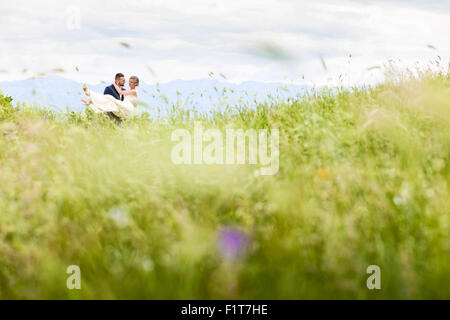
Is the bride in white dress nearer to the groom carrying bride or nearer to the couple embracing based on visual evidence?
the couple embracing

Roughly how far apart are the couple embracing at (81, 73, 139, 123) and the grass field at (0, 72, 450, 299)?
13.9 feet

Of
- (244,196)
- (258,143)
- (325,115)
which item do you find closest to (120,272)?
(244,196)

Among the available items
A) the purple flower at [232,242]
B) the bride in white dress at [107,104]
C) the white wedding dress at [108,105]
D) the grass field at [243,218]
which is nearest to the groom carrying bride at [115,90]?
the bride in white dress at [107,104]

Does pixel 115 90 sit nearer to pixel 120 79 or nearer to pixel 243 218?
pixel 120 79

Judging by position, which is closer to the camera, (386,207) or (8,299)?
(8,299)

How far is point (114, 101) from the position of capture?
356 inches

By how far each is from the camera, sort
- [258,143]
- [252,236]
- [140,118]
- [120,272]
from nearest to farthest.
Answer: [120,272], [252,236], [258,143], [140,118]

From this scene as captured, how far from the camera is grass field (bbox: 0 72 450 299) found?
2443 millimetres

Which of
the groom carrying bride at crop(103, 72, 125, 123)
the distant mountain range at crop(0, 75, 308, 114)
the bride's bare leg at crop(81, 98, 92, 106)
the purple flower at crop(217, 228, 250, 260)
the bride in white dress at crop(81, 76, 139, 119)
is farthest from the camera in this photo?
the groom carrying bride at crop(103, 72, 125, 123)

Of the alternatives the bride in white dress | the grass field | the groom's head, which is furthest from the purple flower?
the groom's head

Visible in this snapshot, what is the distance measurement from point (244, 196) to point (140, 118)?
5387 mm

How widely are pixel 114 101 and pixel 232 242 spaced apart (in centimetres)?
688

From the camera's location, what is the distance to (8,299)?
2740 mm

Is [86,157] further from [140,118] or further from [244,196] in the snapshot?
[140,118]
